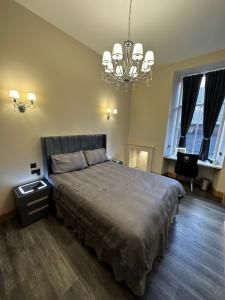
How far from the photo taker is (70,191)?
1.84m

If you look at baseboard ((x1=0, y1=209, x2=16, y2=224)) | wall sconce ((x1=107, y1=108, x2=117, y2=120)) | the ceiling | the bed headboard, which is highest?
the ceiling

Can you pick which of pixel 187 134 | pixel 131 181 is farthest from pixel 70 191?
pixel 187 134

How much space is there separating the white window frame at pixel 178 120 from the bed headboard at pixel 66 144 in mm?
1978

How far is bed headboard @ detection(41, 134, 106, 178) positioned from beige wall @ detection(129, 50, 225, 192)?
1345 millimetres

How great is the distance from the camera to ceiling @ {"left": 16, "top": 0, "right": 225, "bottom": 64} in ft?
5.97

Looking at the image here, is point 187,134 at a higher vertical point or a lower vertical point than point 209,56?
lower

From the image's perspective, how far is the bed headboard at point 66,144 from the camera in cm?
240

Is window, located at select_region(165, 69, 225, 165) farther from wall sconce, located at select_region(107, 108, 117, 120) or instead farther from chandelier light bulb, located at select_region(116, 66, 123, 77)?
chandelier light bulb, located at select_region(116, 66, 123, 77)

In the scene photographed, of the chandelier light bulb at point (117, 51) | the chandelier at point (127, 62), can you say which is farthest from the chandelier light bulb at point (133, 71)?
the chandelier light bulb at point (117, 51)

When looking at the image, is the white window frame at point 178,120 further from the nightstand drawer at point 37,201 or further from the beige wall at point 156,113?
the nightstand drawer at point 37,201

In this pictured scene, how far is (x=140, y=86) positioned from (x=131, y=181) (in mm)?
Result: 3113

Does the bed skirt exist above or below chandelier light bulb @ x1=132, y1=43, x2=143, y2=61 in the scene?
below

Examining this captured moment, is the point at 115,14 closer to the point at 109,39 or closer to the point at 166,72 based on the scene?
the point at 109,39

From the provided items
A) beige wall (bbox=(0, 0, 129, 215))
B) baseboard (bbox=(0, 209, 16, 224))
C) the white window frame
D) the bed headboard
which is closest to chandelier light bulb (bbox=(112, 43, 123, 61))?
beige wall (bbox=(0, 0, 129, 215))
